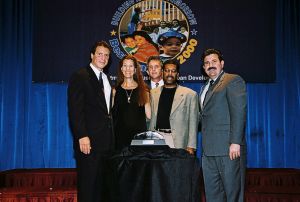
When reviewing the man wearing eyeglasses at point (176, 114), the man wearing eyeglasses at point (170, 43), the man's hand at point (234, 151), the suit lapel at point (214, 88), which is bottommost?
the man's hand at point (234, 151)

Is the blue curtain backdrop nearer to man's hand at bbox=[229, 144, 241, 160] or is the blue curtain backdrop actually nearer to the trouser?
the trouser

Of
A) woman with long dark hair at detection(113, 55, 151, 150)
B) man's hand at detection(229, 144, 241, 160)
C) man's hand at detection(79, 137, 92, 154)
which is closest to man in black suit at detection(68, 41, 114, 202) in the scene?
man's hand at detection(79, 137, 92, 154)

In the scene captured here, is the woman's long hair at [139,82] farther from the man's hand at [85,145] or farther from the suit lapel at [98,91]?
the man's hand at [85,145]

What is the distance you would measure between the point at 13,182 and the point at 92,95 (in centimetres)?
244

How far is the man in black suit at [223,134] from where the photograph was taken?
3.05 meters

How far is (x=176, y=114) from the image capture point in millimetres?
3320

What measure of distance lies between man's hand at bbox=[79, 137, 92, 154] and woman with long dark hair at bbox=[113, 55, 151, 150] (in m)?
0.37

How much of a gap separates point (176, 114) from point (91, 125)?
2.47 feet

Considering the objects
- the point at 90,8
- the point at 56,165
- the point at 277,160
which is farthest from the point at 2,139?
the point at 277,160

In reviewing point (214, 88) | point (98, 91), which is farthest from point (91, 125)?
point (214, 88)

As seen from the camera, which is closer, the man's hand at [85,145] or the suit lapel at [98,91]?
the man's hand at [85,145]

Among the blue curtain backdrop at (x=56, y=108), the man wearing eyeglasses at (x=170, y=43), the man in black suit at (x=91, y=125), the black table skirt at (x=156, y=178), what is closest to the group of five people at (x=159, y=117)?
the man in black suit at (x=91, y=125)

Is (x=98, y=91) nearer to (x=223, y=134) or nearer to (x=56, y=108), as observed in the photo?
(x=223, y=134)

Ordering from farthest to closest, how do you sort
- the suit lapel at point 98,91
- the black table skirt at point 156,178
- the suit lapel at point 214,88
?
the suit lapel at point 214,88 → the suit lapel at point 98,91 → the black table skirt at point 156,178
